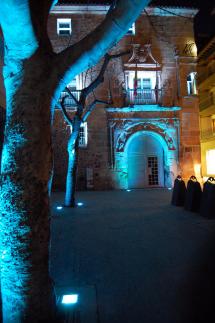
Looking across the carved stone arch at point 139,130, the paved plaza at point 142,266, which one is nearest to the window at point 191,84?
the carved stone arch at point 139,130

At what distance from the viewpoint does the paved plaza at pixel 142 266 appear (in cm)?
261

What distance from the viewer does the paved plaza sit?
2609 mm

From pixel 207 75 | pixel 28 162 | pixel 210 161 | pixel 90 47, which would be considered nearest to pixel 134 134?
pixel 210 161

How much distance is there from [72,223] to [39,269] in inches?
184

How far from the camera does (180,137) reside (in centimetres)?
1767

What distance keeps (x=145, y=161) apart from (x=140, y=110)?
3.58m

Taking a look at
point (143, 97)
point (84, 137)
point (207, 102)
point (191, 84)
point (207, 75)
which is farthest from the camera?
point (207, 75)

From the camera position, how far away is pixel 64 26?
1758 centimetres

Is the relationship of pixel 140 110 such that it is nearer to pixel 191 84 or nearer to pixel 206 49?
pixel 191 84

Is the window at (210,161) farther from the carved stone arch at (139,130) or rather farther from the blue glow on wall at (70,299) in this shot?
the blue glow on wall at (70,299)

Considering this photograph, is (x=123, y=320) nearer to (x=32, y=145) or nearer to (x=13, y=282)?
(x=13, y=282)

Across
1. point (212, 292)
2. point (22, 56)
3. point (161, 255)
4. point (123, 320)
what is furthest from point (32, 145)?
point (161, 255)

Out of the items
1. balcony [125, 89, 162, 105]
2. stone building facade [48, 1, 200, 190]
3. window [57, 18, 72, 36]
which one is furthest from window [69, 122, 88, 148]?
window [57, 18, 72, 36]

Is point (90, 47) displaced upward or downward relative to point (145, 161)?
upward
